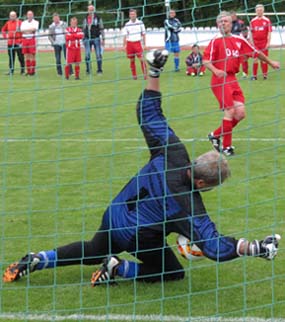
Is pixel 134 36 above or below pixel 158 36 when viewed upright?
above

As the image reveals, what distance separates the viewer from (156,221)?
487 centimetres

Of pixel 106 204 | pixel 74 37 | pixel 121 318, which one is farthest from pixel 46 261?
pixel 74 37

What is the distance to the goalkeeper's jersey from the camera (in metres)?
4.64

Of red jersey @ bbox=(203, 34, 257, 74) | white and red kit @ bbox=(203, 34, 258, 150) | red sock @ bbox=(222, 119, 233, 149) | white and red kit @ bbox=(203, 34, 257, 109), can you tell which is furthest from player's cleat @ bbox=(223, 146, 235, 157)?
red jersey @ bbox=(203, 34, 257, 74)

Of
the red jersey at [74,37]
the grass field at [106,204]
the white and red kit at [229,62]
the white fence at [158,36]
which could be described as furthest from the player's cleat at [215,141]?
the red jersey at [74,37]

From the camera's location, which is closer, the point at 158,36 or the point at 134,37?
the point at 134,37

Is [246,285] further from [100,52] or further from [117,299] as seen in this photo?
[100,52]

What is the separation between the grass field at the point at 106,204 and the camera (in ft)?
15.7

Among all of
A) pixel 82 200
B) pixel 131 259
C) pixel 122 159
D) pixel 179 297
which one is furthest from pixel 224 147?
pixel 179 297

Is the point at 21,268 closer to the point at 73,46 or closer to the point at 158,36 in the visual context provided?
the point at 73,46

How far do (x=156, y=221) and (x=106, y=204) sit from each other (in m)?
2.35

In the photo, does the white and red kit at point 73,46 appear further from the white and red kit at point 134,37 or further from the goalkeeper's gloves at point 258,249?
the goalkeeper's gloves at point 258,249

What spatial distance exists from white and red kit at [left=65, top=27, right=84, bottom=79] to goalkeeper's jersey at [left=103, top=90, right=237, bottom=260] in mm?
972

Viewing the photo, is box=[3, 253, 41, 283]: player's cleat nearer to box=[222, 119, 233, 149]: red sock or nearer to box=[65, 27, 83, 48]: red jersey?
box=[65, 27, 83, 48]: red jersey
